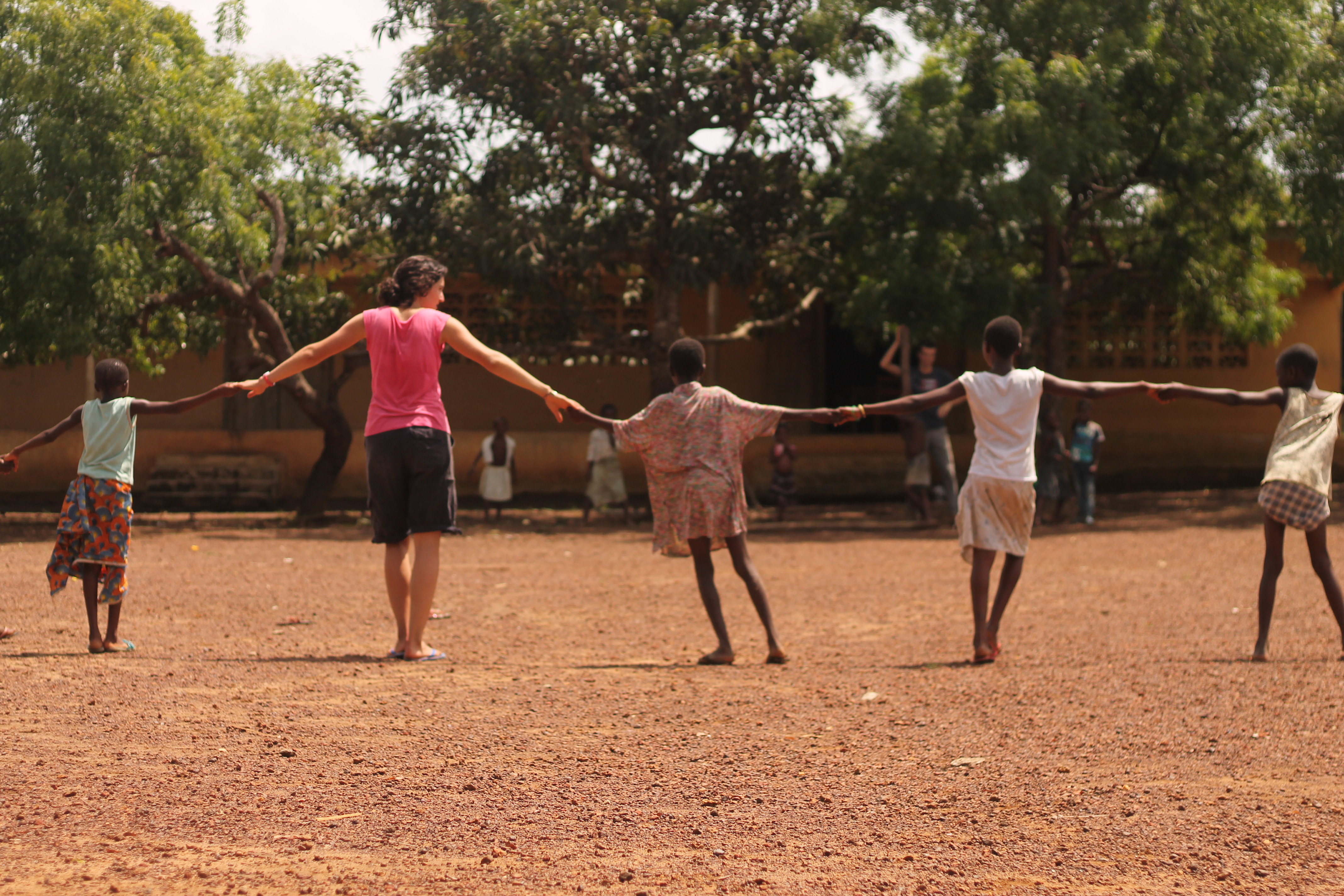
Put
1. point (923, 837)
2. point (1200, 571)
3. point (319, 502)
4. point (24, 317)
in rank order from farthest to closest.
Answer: point (319, 502) < point (24, 317) < point (1200, 571) < point (923, 837)

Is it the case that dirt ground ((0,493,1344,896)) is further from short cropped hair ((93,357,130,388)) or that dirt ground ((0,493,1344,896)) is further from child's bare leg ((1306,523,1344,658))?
short cropped hair ((93,357,130,388))

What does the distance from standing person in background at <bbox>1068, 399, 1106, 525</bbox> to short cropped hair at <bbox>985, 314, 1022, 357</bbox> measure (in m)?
9.17

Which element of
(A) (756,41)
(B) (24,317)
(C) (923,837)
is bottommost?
(C) (923,837)

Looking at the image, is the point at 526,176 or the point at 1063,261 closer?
the point at 526,176

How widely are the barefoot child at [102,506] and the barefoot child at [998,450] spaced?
3.56m

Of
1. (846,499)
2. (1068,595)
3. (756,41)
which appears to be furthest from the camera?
(846,499)

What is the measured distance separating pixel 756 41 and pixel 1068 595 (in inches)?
327

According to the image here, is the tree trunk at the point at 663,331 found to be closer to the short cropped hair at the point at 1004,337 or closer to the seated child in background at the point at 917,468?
the seated child in background at the point at 917,468

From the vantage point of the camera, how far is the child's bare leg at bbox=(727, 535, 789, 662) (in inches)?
244

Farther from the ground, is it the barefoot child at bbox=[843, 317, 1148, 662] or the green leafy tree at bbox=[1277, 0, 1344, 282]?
the green leafy tree at bbox=[1277, 0, 1344, 282]

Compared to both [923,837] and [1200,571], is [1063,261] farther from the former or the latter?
[923,837]

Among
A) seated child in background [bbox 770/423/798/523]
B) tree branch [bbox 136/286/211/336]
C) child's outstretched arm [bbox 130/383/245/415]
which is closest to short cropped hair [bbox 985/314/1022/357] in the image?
child's outstretched arm [bbox 130/383/245/415]

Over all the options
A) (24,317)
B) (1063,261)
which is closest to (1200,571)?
(1063,261)

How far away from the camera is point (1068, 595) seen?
363 inches
